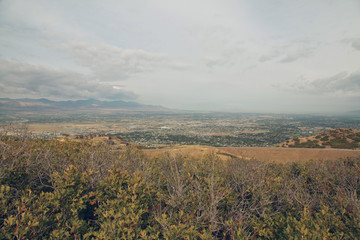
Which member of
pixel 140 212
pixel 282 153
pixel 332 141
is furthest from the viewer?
pixel 332 141

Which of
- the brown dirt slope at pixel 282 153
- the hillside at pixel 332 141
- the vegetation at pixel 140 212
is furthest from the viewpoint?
the hillside at pixel 332 141

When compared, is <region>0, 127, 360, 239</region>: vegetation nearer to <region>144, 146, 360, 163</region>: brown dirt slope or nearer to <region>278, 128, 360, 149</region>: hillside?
<region>144, 146, 360, 163</region>: brown dirt slope

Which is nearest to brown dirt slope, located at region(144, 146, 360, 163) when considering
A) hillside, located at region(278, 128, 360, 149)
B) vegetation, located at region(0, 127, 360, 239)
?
hillside, located at region(278, 128, 360, 149)

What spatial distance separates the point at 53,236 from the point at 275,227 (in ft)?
28.2

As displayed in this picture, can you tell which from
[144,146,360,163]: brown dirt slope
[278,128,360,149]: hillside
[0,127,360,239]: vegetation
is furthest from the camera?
[278,128,360,149]: hillside

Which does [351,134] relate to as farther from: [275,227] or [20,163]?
[20,163]

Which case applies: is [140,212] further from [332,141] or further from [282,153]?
[332,141]

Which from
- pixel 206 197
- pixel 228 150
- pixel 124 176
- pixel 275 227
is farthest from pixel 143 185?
pixel 228 150

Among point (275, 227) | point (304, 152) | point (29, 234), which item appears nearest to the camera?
point (29, 234)

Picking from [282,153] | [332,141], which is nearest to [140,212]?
[282,153]

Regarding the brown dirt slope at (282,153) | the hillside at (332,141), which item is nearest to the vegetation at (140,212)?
the brown dirt slope at (282,153)

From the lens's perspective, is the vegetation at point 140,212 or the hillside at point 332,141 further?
the hillside at point 332,141

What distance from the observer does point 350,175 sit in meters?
12.7

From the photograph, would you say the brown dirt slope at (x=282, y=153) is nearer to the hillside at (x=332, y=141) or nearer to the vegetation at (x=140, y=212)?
the hillside at (x=332, y=141)
